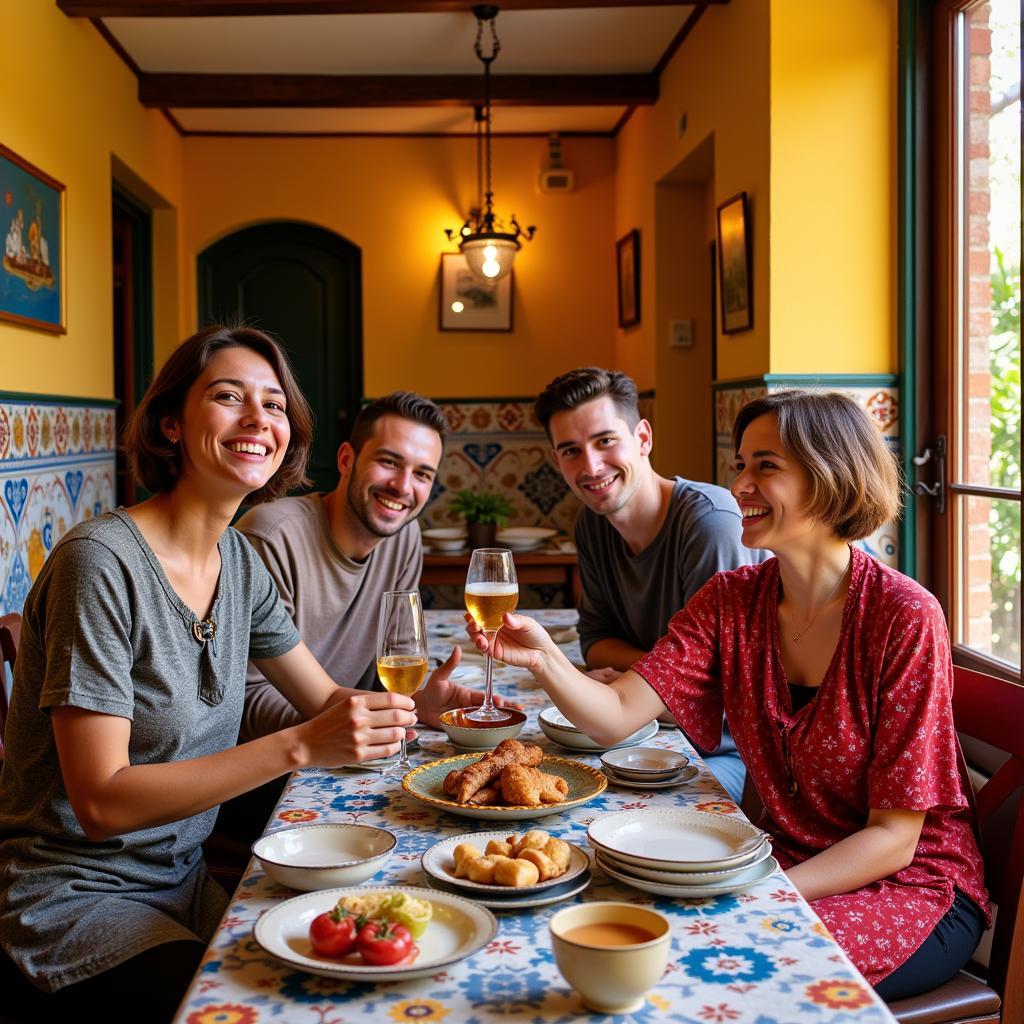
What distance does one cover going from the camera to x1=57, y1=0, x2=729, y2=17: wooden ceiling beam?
4.17m

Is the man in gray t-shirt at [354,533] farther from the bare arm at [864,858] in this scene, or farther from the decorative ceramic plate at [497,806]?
the bare arm at [864,858]

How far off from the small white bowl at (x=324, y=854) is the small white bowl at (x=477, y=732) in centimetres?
43

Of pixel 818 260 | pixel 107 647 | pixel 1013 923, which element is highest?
pixel 818 260

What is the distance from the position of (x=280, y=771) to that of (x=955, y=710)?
1029 mm

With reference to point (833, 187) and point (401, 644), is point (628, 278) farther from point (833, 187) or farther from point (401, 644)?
point (401, 644)

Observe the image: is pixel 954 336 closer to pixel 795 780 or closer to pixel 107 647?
pixel 795 780

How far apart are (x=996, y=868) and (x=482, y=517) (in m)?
3.70

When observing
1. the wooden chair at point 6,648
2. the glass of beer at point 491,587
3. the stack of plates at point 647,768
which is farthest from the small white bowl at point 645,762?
the wooden chair at point 6,648

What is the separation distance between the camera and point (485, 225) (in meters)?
5.48

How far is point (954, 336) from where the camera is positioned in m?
3.37

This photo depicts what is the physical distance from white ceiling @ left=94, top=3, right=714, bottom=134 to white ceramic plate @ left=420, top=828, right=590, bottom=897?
388 cm

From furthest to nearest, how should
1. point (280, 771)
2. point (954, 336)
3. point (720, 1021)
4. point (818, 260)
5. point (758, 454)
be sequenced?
point (818, 260), point (954, 336), point (758, 454), point (280, 771), point (720, 1021)

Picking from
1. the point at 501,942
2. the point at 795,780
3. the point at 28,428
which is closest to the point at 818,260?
the point at 795,780

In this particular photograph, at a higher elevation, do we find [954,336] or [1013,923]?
[954,336]
